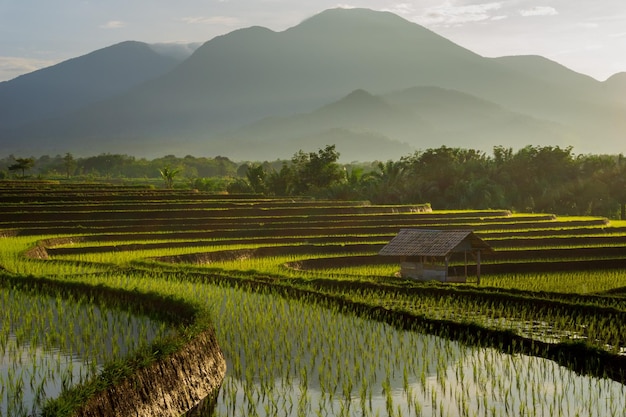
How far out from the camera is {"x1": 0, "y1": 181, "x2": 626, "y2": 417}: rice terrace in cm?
906

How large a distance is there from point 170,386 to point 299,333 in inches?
155

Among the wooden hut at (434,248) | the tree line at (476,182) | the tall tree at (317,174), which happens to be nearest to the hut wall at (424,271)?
the wooden hut at (434,248)

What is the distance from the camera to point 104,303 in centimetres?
1495

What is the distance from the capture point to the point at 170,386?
9.05 meters

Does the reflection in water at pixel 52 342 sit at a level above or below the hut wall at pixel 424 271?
above

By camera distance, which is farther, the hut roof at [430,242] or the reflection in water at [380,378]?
the hut roof at [430,242]

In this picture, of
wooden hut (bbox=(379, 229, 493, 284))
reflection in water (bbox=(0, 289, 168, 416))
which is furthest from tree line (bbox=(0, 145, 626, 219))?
reflection in water (bbox=(0, 289, 168, 416))

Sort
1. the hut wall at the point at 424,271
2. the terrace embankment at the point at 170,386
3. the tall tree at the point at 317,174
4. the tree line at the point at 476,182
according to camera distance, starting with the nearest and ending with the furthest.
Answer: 1. the terrace embankment at the point at 170,386
2. the hut wall at the point at 424,271
3. the tree line at the point at 476,182
4. the tall tree at the point at 317,174

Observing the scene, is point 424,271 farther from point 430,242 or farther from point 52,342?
point 52,342

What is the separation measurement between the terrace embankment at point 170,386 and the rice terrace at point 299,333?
0.06 feet

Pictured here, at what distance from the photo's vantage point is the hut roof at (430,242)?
2131 cm

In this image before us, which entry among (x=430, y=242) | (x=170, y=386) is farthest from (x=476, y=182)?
(x=170, y=386)

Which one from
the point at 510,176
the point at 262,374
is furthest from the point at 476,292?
the point at 510,176

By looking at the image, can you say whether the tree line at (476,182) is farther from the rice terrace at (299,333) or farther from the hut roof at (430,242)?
the hut roof at (430,242)
